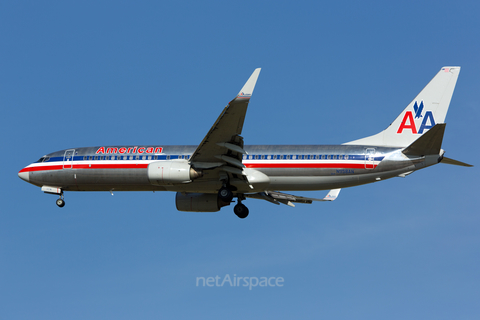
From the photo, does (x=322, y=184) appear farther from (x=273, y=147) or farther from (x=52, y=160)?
(x=52, y=160)

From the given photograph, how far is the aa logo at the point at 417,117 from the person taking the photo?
109 ft

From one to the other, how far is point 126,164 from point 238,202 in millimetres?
7018

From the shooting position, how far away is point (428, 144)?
29750 millimetres

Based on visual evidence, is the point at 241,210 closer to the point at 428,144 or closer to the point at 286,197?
the point at 286,197

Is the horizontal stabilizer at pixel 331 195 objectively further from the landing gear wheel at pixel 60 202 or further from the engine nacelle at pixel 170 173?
the landing gear wheel at pixel 60 202

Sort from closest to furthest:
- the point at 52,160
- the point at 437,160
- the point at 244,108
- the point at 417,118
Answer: the point at 244,108
the point at 437,160
the point at 417,118
the point at 52,160

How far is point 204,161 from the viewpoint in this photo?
31.3 metres

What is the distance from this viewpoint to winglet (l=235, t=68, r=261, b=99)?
2644 centimetres

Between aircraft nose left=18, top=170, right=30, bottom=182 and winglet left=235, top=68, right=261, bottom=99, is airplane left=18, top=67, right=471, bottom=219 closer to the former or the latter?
aircraft nose left=18, top=170, right=30, bottom=182

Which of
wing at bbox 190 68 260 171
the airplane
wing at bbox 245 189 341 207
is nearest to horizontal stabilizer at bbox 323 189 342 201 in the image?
wing at bbox 245 189 341 207

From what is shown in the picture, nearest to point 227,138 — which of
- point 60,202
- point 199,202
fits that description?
point 199,202

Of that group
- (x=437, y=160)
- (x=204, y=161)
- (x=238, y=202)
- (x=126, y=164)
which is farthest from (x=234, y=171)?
(x=437, y=160)

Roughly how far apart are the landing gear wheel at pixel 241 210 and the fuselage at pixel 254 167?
2.27 metres

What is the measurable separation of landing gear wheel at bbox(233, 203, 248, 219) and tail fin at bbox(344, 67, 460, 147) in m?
8.05
